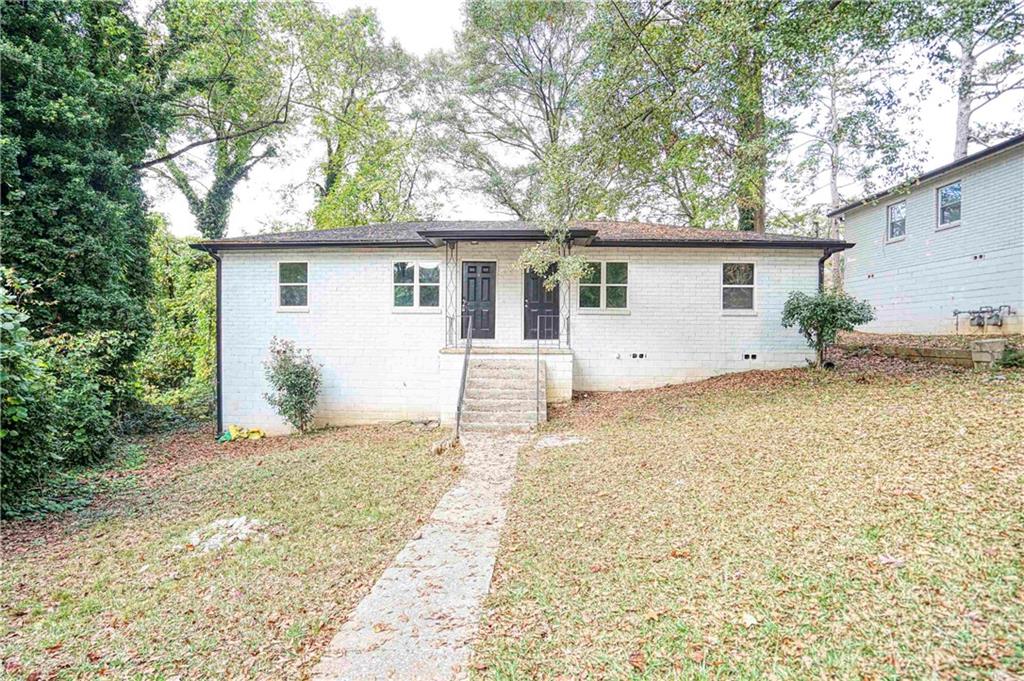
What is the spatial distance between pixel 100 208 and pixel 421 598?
1126cm

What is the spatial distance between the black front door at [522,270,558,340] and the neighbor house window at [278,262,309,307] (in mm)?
5252

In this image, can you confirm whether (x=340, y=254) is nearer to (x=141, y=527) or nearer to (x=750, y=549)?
(x=141, y=527)

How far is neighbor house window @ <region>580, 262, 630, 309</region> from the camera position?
10844mm

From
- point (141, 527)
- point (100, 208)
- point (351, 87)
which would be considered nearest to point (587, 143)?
point (141, 527)

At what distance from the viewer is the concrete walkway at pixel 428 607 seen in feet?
8.13

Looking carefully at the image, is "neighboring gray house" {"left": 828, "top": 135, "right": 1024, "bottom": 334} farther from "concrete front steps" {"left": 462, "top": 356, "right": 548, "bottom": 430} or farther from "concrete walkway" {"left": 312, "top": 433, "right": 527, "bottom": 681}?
"concrete walkway" {"left": 312, "top": 433, "right": 527, "bottom": 681}

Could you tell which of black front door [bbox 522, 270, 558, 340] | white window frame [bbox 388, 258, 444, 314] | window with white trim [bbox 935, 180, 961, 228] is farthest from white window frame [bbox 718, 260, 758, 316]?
window with white trim [bbox 935, 180, 961, 228]

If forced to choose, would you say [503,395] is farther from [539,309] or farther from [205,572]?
[205,572]

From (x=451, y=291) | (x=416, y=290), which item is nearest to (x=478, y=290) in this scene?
(x=451, y=291)

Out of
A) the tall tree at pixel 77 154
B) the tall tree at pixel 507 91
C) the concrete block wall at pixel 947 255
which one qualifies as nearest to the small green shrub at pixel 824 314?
the concrete block wall at pixel 947 255

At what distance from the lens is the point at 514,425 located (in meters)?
8.45

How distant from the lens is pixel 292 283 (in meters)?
10.8

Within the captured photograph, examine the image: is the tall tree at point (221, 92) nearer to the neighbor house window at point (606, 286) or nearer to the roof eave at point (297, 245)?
the roof eave at point (297, 245)

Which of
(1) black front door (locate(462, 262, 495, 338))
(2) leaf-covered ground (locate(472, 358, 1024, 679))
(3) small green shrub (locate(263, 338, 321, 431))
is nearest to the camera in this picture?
(2) leaf-covered ground (locate(472, 358, 1024, 679))
